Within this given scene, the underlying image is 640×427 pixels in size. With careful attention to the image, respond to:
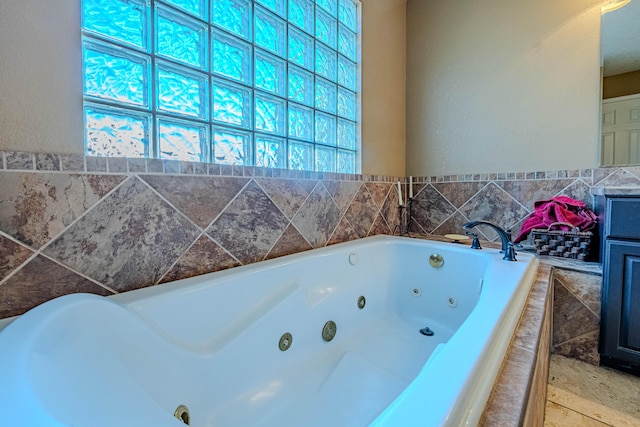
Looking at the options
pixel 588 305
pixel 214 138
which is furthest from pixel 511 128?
pixel 214 138

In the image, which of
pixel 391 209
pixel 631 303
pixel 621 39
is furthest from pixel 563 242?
pixel 621 39

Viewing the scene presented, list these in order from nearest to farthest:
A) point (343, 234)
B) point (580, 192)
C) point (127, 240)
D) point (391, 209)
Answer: point (127, 240) < point (580, 192) < point (343, 234) < point (391, 209)

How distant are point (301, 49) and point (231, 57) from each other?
0.46 m

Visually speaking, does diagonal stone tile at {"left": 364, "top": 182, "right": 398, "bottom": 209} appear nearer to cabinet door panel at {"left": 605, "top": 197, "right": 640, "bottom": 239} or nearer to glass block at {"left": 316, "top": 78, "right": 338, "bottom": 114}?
glass block at {"left": 316, "top": 78, "right": 338, "bottom": 114}

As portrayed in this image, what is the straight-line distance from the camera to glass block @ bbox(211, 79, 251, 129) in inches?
45.4

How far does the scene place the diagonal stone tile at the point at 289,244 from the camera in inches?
51.3

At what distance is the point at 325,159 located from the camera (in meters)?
1.66

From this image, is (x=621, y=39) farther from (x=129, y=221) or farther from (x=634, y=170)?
(x=129, y=221)

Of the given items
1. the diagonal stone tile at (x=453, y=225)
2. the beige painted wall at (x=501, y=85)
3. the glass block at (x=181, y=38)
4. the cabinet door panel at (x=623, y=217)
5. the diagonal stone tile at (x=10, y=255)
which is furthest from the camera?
the diagonal stone tile at (x=453, y=225)

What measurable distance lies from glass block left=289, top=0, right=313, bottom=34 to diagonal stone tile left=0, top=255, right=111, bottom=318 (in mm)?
1426

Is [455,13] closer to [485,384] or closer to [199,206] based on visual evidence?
[199,206]

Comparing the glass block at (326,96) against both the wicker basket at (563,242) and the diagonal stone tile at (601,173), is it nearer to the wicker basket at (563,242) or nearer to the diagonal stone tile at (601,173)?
the wicker basket at (563,242)

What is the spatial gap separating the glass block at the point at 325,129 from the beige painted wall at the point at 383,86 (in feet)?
0.82

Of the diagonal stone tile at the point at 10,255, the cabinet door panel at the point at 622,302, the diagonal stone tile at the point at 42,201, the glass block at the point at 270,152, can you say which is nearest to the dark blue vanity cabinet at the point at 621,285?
the cabinet door panel at the point at 622,302
